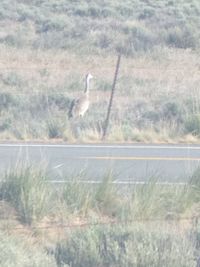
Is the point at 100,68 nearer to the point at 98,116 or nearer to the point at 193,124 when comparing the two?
the point at 98,116

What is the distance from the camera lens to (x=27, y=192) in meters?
12.3

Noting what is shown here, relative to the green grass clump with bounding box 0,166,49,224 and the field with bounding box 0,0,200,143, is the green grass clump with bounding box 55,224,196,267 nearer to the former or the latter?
the green grass clump with bounding box 0,166,49,224

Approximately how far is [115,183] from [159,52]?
29.7m

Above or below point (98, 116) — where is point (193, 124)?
above

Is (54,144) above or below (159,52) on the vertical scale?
above

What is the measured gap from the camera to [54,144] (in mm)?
20797

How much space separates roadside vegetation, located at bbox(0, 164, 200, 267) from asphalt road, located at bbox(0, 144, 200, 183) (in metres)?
2.19

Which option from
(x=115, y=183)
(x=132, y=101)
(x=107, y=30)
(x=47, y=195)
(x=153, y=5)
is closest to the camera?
(x=47, y=195)

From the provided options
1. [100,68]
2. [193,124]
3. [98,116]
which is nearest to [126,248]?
[193,124]

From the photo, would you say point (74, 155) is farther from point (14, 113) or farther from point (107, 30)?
point (107, 30)

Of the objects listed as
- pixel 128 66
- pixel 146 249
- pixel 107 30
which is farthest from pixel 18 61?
pixel 146 249

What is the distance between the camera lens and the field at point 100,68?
22.0m

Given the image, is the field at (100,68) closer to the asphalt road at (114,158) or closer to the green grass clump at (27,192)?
the asphalt road at (114,158)

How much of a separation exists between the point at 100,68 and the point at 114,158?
2032 centimetres
